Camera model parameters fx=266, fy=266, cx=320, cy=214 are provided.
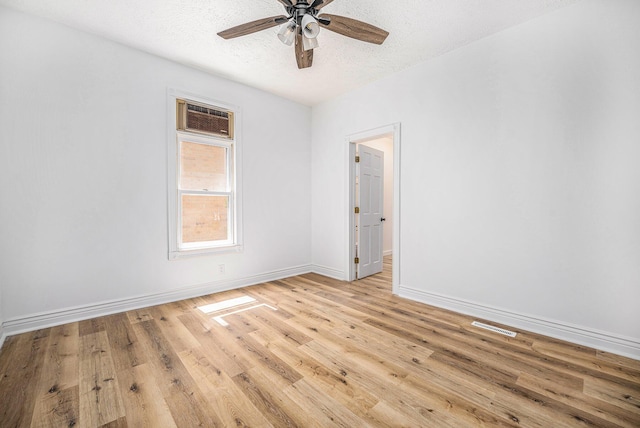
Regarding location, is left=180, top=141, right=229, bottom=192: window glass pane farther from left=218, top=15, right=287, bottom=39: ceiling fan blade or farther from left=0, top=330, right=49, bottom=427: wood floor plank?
left=0, top=330, right=49, bottom=427: wood floor plank

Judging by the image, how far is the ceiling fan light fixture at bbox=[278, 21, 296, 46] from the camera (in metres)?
2.11

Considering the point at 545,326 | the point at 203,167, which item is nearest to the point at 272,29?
the point at 203,167

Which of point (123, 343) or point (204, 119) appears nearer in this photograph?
point (123, 343)

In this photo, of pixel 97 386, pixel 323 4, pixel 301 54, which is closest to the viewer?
pixel 97 386

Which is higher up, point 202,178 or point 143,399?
point 202,178

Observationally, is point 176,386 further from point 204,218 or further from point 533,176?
point 533,176

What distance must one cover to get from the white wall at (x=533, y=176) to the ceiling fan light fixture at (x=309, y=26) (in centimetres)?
171

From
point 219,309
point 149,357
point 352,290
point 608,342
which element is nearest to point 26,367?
point 149,357

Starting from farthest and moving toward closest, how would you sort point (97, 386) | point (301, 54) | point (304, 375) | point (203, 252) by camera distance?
point (203, 252)
point (301, 54)
point (304, 375)
point (97, 386)

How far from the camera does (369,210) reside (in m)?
4.38

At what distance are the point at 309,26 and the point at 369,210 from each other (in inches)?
113

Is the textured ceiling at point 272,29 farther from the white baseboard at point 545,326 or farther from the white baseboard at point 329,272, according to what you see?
the white baseboard at point 329,272

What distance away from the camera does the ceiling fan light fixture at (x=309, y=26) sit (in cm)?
198

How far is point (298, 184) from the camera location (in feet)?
14.7
